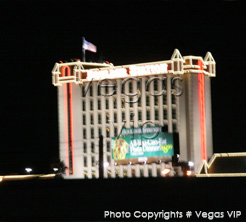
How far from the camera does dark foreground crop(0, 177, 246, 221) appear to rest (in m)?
18.2

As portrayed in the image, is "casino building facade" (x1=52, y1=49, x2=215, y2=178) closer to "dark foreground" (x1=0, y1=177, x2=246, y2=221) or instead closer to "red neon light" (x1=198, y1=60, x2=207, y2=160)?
"red neon light" (x1=198, y1=60, x2=207, y2=160)

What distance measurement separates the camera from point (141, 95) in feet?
182

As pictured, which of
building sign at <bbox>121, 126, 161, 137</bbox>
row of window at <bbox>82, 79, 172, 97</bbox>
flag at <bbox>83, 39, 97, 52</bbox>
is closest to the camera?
building sign at <bbox>121, 126, 161, 137</bbox>

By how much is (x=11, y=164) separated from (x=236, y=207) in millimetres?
56599

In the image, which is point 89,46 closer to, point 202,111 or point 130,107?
point 130,107

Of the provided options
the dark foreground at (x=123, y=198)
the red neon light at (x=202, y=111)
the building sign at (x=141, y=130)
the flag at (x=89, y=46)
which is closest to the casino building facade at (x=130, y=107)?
the red neon light at (x=202, y=111)

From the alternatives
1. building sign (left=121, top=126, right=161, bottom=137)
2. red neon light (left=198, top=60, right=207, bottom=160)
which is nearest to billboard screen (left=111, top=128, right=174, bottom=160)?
building sign (left=121, top=126, right=161, bottom=137)

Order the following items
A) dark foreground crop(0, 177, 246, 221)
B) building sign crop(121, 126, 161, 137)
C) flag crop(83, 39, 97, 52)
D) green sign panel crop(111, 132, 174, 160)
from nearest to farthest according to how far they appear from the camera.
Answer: dark foreground crop(0, 177, 246, 221)
green sign panel crop(111, 132, 174, 160)
building sign crop(121, 126, 161, 137)
flag crop(83, 39, 97, 52)

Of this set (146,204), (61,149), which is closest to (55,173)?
(61,149)

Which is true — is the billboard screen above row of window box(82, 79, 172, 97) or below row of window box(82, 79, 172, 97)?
below

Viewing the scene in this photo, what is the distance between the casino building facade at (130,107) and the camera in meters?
53.8

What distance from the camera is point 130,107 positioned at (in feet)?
184

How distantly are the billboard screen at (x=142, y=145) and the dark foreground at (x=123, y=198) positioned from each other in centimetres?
3085

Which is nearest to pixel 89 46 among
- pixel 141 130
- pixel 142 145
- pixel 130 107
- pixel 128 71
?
pixel 128 71
